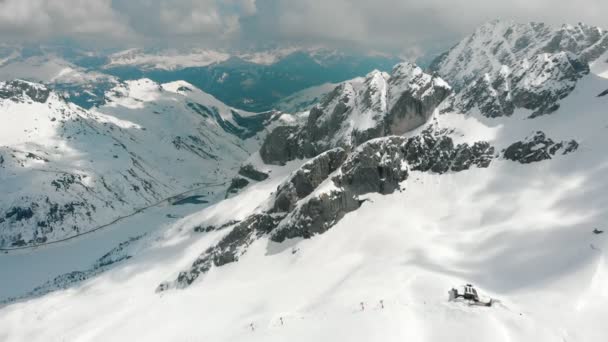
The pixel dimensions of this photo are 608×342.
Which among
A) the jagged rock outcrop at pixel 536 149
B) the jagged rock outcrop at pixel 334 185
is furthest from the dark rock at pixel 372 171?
the jagged rock outcrop at pixel 536 149

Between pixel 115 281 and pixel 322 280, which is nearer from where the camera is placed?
pixel 322 280

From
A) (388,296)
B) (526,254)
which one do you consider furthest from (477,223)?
(388,296)

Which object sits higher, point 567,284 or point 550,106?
point 550,106

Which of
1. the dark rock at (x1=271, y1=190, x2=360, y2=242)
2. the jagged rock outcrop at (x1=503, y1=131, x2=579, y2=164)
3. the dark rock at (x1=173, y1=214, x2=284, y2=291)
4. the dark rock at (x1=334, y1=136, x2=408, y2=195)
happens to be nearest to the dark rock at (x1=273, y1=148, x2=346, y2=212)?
the dark rock at (x1=173, y1=214, x2=284, y2=291)

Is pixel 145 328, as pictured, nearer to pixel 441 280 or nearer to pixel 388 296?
pixel 388 296

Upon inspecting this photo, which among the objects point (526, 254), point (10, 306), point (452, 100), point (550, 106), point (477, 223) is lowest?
point (10, 306)

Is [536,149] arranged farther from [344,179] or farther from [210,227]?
[210,227]

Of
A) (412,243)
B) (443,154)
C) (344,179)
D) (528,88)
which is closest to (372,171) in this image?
(344,179)
